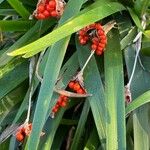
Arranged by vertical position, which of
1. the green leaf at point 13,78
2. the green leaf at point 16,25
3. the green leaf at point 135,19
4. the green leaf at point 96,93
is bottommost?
the green leaf at point 96,93

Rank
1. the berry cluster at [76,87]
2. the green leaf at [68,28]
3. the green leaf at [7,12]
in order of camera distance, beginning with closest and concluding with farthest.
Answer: the green leaf at [68,28], the berry cluster at [76,87], the green leaf at [7,12]

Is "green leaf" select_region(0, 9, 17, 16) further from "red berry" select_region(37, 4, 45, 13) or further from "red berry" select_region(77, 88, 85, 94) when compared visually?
"red berry" select_region(77, 88, 85, 94)

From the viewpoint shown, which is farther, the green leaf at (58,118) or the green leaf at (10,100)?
the green leaf at (10,100)

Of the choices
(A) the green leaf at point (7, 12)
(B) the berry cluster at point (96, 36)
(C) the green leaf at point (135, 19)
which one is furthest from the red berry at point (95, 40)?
(A) the green leaf at point (7, 12)

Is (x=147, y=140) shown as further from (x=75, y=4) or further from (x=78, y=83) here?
(x=75, y=4)

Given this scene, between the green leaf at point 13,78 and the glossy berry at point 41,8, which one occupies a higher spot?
the glossy berry at point 41,8

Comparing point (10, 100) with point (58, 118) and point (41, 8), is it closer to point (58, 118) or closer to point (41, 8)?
point (58, 118)

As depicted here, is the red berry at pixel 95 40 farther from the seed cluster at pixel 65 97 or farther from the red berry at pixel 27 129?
the red berry at pixel 27 129
